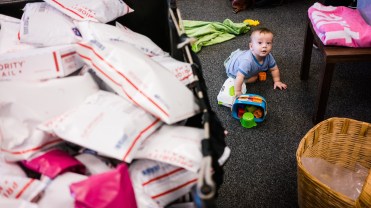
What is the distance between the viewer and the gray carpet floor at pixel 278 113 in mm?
1410

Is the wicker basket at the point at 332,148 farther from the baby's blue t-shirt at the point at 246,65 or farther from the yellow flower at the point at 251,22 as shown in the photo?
the yellow flower at the point at 251,22

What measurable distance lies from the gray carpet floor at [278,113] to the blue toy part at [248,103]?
0.12ft

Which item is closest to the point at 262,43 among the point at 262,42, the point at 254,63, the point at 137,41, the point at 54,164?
the point at 262,42

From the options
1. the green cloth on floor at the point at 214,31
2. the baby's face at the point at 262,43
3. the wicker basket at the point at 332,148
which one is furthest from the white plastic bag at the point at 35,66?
the green cloth on floor at the point at 214,31

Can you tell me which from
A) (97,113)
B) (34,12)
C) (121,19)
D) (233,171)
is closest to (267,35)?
(233,171)

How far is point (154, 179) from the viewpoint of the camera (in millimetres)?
695

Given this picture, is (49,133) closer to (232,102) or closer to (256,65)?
(232,102)

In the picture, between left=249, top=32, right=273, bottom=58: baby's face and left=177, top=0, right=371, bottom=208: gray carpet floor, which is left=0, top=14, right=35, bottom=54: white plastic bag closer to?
left=177, top=0, right=371, bottom=208: gray carpet floor

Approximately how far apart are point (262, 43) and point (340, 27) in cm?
46

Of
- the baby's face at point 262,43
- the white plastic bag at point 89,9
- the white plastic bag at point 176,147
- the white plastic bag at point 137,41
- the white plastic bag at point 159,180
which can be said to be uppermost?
the white plastic bag at point 89,9

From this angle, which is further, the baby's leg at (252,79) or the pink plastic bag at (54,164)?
the baby's leg at (252,79)

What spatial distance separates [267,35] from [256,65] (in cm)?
17

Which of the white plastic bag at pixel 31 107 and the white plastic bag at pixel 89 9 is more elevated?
the white plastic bag at pixel 89 9

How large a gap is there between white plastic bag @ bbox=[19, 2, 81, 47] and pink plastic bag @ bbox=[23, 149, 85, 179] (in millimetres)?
383
